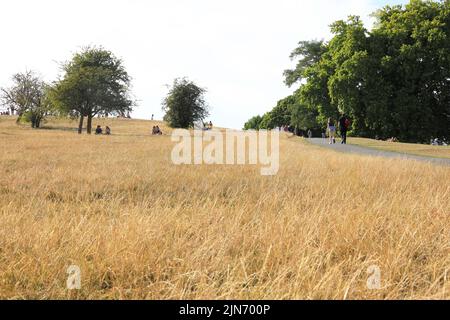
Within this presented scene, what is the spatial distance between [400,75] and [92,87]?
128 ft

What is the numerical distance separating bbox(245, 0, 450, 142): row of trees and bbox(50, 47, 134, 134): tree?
31.8 metres

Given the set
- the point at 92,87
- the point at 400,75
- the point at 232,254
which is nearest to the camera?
the point at 232,254

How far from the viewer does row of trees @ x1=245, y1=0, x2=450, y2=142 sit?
38.5 m

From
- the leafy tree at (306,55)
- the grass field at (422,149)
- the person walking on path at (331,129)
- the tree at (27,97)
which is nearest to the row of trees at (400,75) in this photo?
the person walking on path at (331,129)

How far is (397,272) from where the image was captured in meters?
3.22

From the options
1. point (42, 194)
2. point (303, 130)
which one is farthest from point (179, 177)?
point (303, 130)

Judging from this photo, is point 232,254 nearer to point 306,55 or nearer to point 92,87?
point 92,87

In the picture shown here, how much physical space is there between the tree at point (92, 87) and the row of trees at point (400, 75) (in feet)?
104

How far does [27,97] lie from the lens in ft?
259

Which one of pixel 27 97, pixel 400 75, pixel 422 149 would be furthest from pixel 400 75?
pixel 27 97

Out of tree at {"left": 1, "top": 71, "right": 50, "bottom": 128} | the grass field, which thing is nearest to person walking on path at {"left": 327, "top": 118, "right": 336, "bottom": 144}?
the grass field

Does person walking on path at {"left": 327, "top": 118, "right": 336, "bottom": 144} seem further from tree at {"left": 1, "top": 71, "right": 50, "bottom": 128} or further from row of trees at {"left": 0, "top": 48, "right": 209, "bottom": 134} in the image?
tree at {"left": 1, "top": 71, "right": 50, "bottom": 128}
